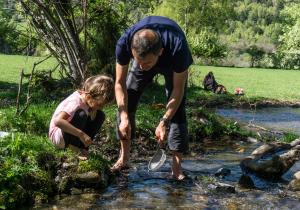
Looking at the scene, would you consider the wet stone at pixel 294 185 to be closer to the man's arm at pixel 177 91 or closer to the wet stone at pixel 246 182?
the wet stone at pixel 246 182

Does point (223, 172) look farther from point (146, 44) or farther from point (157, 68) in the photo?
point (146, 44)

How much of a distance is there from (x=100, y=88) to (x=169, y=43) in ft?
3.29

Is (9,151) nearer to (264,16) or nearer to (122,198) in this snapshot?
(122,198)

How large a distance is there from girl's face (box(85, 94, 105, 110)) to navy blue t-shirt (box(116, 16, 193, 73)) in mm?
626

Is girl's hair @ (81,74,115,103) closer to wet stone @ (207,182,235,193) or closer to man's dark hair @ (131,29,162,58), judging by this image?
man's dark hair @ (131,29,162,58)

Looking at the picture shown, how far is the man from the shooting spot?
14.2ft

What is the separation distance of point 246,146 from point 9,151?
4818 millimetres

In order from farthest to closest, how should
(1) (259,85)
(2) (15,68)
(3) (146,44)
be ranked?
(2) (15,68), (1) (259,85), (3) (146,44)

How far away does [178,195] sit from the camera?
5.46m

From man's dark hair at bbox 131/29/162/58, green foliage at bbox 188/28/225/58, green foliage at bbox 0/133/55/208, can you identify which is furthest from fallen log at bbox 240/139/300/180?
green foliage at bbox 188/28/225/58

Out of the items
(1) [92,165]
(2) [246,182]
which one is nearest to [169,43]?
(1) [92,165]

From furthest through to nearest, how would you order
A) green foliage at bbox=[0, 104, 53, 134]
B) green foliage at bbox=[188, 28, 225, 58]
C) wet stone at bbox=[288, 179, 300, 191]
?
1. green foliage at bbox=[188, 28, 225, 58]
2. green foliage at bbox=[0, 104, 53, 134]
3. wet stone at bbox=[288, 179, 300, 191]

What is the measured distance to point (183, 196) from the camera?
5.43 metres

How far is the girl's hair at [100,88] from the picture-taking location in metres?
5.26
